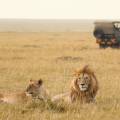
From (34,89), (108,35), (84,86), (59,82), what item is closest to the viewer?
Result: (34,89)

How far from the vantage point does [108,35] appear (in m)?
29.0

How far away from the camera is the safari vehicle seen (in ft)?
94.1

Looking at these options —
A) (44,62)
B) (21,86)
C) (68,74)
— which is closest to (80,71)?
(21,86)

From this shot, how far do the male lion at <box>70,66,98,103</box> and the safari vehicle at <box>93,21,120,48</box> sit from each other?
61.0ft

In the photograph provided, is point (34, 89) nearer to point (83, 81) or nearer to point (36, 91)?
A: point (36, 91)

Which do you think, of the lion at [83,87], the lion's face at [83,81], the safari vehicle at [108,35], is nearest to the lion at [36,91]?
the lion at [83,87]

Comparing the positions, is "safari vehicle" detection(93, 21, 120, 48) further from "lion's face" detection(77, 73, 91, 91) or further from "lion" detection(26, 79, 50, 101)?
"lion" detection(26, 79, 50, 101)

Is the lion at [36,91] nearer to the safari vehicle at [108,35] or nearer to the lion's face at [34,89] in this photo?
the lion's face at [34,89]

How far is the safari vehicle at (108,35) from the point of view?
28.7 m

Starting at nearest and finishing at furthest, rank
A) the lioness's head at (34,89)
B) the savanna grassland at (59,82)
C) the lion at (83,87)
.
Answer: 1. the savanna grassland at (59,82)
2. the lioness's head at (34,89)
3. the lion at (83,87)

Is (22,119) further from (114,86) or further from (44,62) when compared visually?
(44,62)

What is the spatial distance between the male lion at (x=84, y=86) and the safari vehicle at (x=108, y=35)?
18.6 meters

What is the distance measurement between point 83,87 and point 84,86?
1.4 inches

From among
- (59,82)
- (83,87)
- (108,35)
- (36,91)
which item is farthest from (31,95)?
(108,35)
